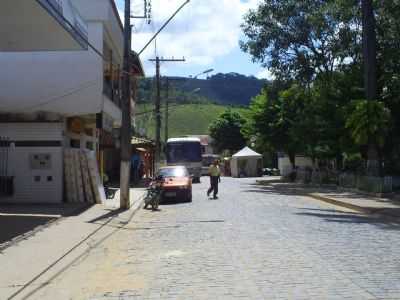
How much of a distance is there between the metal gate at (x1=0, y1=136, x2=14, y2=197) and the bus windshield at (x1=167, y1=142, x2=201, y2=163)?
25.6 meters

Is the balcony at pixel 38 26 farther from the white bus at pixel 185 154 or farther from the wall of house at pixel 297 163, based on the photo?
the wall of house at pixel 297 163

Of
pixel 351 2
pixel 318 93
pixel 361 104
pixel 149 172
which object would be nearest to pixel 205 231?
pixel 361 104

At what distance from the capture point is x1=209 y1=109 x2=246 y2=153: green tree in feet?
331

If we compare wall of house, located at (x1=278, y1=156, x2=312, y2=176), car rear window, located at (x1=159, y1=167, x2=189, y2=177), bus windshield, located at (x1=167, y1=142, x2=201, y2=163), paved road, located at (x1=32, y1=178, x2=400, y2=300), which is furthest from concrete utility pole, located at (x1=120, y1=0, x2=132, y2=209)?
wall of house, located at (x1=278, y1=156, x2=312, y2=176)

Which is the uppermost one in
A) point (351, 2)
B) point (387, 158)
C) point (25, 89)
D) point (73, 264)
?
point (351, 2)

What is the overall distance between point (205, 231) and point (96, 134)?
1765 cm

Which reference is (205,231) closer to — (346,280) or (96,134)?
(346,280)

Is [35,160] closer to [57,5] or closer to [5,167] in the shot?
[5,167]

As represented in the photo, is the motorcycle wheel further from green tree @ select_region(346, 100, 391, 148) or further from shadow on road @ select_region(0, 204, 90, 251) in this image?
green tree @ select_region(346, 100, 391, 148)

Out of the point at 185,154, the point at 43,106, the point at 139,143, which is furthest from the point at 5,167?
A: the point at 185,154

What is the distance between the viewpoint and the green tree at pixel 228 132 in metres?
101

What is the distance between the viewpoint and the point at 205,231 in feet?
52.0

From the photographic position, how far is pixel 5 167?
23.3 metres

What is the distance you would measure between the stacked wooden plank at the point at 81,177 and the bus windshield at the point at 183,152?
79.7 feet
